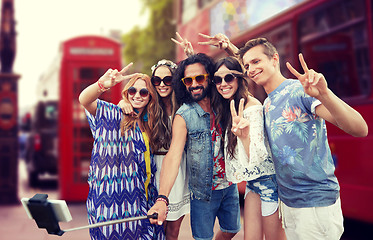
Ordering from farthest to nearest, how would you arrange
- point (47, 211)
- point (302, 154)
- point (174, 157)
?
point (174, 157) < point (302, 154) < point (47, 211)

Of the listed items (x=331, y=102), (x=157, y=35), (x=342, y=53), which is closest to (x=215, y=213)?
(x=331, y=102)

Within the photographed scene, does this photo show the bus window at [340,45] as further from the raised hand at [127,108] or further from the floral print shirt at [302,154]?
the raised hand at [127,108]

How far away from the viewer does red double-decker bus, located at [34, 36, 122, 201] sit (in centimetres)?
834

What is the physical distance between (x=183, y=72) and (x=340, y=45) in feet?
9.52

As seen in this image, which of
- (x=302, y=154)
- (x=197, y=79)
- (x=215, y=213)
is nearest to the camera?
(x=302, y=154)

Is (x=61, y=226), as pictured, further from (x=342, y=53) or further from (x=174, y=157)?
(x=342, y=53)

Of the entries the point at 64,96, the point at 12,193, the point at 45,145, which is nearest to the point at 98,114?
the point at 64,96

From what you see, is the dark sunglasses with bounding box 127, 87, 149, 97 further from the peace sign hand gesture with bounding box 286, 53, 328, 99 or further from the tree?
the tree

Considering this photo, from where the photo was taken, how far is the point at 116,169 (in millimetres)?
2939

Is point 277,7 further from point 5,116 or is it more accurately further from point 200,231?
point 5,116

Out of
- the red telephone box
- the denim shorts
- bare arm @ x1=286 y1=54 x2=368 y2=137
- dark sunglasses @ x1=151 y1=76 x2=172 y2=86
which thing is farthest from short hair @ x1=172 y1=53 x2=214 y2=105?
the red telephone box

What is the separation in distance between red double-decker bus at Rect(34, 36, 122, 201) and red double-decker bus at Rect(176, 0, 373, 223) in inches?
117

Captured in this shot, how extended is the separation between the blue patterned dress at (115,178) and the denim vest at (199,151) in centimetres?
31

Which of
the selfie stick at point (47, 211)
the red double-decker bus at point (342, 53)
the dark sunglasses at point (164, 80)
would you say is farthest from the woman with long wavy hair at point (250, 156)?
the red double-decker bus at point (342, 53)
